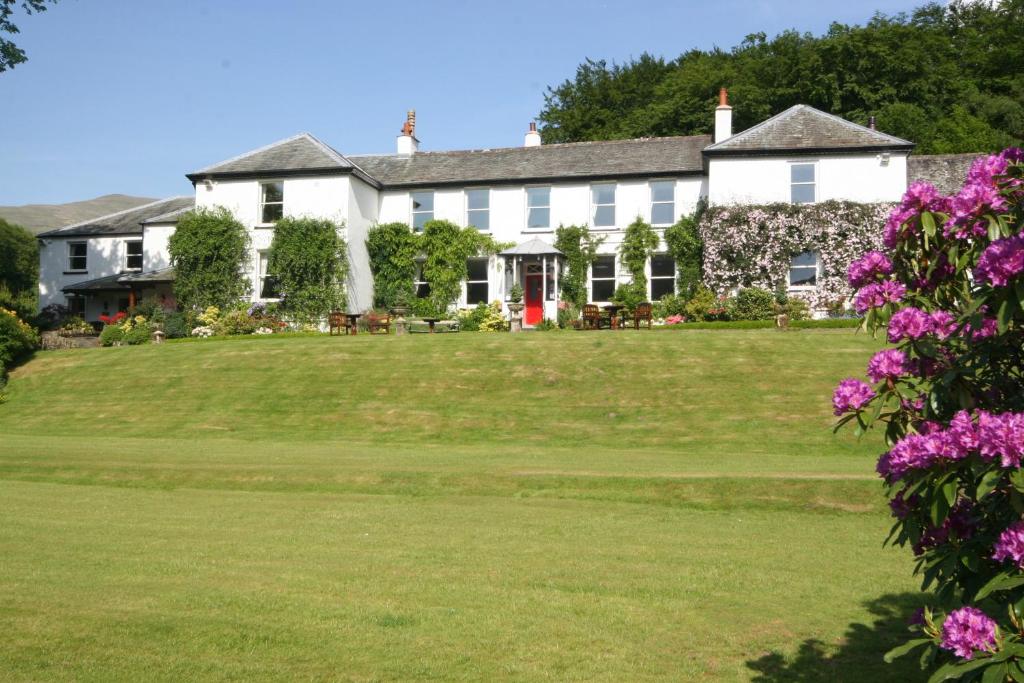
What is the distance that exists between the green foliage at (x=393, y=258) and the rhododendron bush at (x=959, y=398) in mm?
35225

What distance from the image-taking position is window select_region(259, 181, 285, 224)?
38562 millimetres

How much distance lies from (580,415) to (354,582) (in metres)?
13.9

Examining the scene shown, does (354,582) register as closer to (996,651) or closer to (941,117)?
(996,651)

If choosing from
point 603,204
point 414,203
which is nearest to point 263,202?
point 414,203

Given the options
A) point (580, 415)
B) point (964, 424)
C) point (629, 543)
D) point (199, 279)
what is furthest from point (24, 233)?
point (964, 424)

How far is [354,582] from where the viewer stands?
756 centimetres

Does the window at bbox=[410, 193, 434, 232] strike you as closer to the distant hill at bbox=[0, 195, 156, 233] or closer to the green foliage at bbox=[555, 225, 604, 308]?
the green foliage at bbox=[555, 225, 604, 308]

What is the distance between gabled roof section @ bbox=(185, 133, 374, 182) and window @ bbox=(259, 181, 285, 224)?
24.7 inches

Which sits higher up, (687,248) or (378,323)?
(687,248)

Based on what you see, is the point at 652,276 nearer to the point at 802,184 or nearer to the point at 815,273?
the point at 815,273

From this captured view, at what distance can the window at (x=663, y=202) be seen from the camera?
3741cm

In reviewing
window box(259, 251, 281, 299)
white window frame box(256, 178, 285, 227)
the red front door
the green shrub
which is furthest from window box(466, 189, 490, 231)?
the green shrub

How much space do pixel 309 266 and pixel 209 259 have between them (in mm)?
4663

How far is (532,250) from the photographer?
120ft
